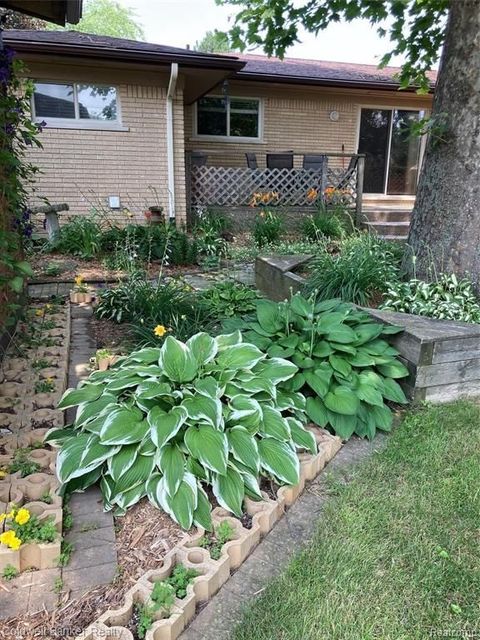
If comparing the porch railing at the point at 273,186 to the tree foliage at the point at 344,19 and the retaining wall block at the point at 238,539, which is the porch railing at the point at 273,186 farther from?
the retaining wall block at the point at 238,539

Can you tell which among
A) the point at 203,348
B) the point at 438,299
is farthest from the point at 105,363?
the point at 438,299

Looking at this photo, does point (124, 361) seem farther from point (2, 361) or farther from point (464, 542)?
point (464, 542)

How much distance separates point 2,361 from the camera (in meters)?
3.15

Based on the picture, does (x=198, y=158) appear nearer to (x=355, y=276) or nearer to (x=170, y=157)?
(x=170, y=157)

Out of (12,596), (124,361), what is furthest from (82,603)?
(124,361)

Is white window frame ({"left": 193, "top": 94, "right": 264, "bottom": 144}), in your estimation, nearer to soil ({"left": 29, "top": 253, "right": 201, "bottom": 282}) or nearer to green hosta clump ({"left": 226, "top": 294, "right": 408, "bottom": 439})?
soil ({"left": 29, "top": 253, "right": 201, "bottom": 282})

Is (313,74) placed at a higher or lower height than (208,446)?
higher

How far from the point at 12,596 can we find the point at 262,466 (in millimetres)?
1028

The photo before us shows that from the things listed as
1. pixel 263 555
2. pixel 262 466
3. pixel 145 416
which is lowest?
pixel 263 555

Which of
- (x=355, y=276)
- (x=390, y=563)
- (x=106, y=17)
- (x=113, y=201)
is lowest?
(x=390, y=563)

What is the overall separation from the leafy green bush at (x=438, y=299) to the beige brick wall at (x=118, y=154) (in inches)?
258

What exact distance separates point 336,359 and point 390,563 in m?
1.18

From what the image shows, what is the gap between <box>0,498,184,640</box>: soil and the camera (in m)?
1.42

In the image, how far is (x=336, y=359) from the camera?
271 centimetres
